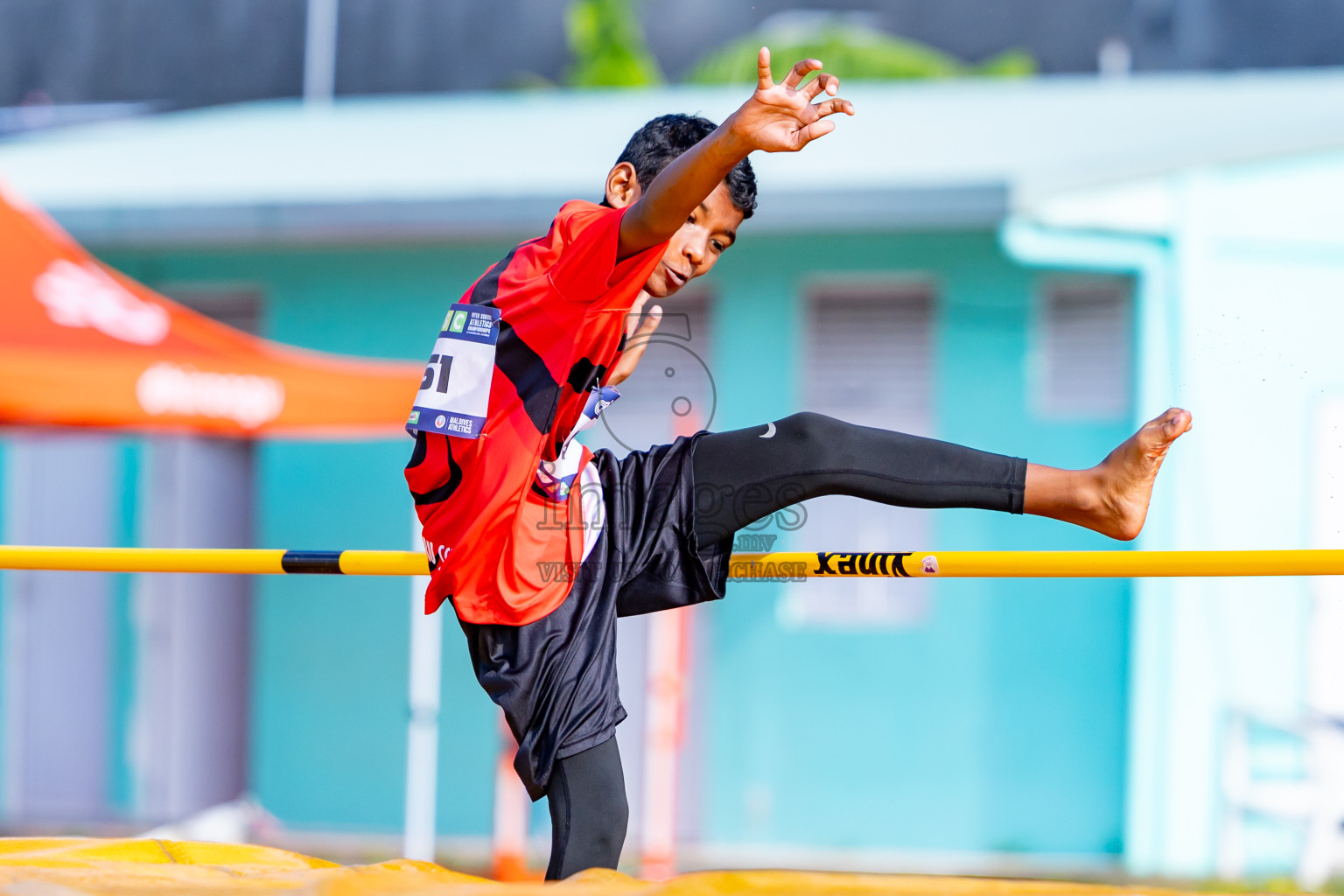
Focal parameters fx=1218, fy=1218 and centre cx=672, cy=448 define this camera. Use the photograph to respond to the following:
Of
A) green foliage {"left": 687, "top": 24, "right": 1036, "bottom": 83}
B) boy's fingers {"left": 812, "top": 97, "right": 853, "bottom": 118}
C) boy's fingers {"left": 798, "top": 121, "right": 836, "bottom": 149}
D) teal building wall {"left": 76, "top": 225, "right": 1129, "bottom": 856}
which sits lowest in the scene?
teal building wall {"left": 76, "top": 225, "right": 1129, "bottom": 856}

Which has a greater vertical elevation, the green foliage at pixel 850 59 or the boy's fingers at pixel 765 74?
the green foliage at pixel 850 59

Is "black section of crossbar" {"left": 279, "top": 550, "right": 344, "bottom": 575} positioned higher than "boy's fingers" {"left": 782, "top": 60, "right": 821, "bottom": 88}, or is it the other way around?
"boy's fingers" {"left": 782, "top": 60, "right": 821, "bottom": 88}

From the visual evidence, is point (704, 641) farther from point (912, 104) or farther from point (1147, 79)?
point (1147, 79)

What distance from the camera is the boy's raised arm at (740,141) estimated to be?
1858mm

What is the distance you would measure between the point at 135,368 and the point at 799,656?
3.33m

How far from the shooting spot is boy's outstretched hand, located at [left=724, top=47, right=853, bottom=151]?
186 cm

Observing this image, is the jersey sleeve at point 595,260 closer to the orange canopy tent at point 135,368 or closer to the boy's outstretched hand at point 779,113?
the boy's outstretched hand at point 779,113

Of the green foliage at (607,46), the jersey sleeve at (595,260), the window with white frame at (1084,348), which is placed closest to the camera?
the jersey sleeve at (595,260)

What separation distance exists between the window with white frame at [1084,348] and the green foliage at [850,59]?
7269mm

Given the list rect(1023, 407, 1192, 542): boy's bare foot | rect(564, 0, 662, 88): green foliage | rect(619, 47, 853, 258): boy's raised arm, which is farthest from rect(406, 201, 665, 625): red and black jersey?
rect(564, 0, 662, 88): green foliage

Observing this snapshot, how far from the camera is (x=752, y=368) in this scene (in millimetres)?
6062

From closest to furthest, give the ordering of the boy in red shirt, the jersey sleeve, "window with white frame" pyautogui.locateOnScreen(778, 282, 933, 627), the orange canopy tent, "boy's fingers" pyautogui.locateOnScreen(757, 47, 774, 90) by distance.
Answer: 1. "boy's fingers" pyautogui.locateOnScreen(757, 47, 774, 90)
2. the jersey sleeve
3. the boy in red shirt
4. the orange canopy tent
5. "window with white frame" pyautogui.locateOnScreen(778, 282, 933, 627)

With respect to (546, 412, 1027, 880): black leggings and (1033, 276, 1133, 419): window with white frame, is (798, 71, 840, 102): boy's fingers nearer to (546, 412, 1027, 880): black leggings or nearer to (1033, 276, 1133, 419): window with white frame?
(546, 412, 1027, 880): black leggings

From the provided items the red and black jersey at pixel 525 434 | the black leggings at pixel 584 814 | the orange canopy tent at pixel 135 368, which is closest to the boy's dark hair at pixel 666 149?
the red and black jersey at pixel 525 434
